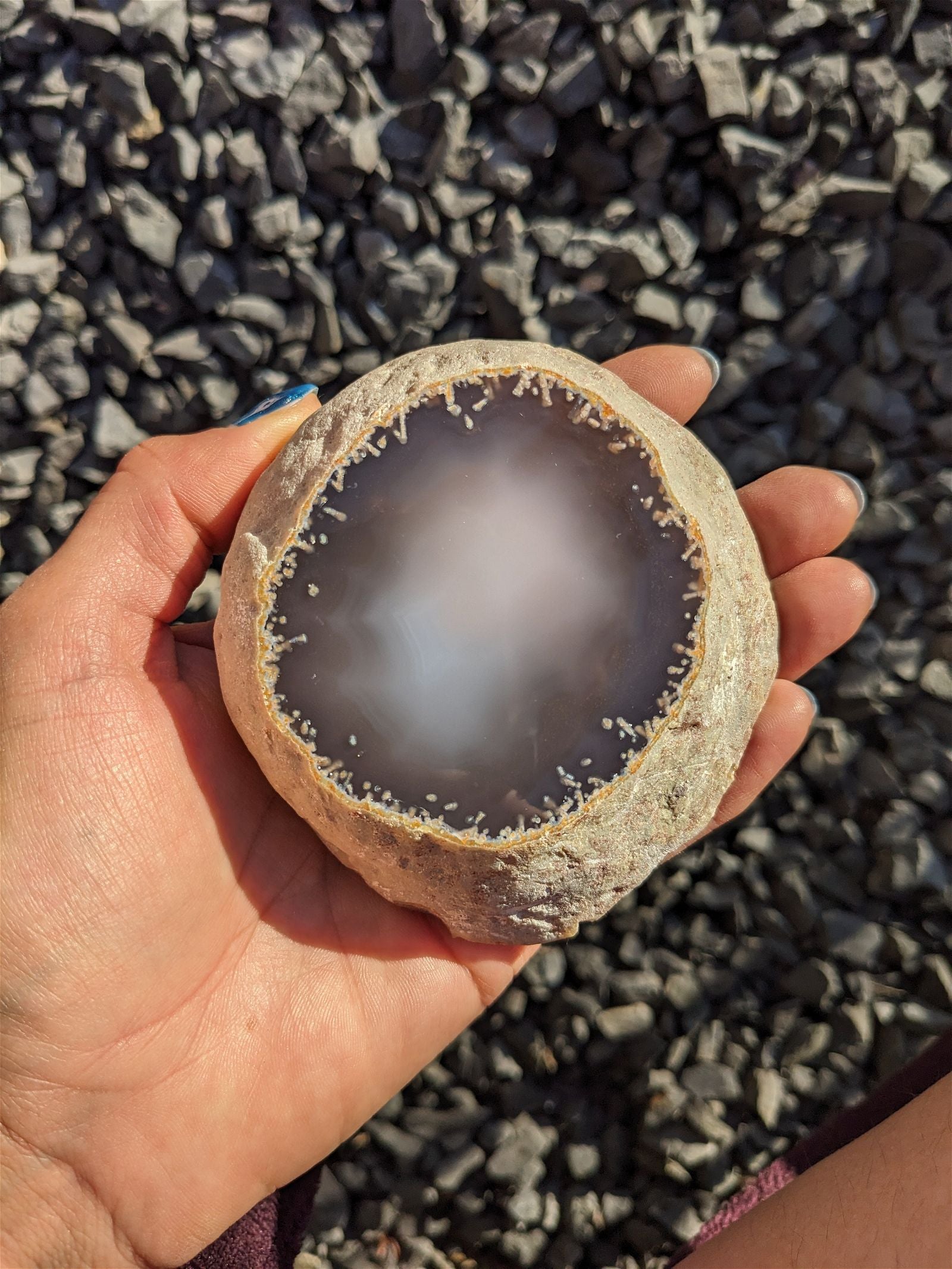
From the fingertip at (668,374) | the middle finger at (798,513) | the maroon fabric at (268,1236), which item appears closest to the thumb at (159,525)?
the fingertip at (668,374)

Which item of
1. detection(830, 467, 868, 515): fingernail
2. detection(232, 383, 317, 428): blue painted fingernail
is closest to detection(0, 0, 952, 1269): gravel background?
detection(830, 467, 868, 515): fingernail

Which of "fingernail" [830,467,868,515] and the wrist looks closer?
the wrist

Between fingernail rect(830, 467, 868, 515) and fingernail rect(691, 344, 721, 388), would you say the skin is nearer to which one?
fingernail rect(830, 467, 868, 515)

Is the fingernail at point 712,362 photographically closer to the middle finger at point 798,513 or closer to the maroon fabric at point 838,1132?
the middle finger at point 798,513

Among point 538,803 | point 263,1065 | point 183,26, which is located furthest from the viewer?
point 183,26

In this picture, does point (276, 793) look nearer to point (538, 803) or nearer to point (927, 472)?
point (538, 803)

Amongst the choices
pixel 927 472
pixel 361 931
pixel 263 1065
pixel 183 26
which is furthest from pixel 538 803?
pixel 183 26

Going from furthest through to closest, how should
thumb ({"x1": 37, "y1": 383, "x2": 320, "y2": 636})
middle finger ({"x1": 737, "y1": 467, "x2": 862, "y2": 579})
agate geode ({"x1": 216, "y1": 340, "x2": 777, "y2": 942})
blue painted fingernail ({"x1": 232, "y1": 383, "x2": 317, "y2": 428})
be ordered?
1. middle finger ({"x1": 737, "y1": 467, "x2": 862, "y2": 579})
2. blue painted fingernail ({"x1": 232, "y1": 383, "x2": 317, "y2": 428})
3. thumb ({"x1": 37, "y1": 383, "x2": 320, "y2": 636})
4. agate geode ({"x1": 216, "y1": 340, "x2": 777, "y2": 942})
